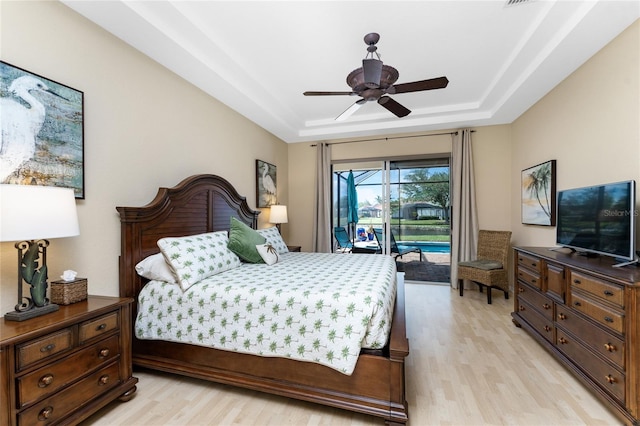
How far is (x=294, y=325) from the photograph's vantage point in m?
1.79

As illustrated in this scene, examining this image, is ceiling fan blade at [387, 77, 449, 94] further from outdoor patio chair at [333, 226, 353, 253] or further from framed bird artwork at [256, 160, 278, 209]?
outdoor patio chair at [333, 226, 353, 253]

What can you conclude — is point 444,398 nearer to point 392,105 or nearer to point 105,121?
point 392,105

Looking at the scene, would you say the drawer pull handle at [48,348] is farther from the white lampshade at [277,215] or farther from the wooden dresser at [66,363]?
the white lampshade at [277,215]

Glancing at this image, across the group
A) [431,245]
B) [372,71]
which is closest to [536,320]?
[431,245]

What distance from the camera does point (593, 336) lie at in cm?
190

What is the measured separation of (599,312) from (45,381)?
3.13 m

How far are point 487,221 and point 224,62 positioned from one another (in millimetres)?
4357

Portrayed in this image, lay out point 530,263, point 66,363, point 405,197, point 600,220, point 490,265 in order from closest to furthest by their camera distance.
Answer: point 66,363 → point 600,220 → point 530,263 → point 490,265 → point 405,197

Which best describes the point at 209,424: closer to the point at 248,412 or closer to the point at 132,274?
the point at 248,412

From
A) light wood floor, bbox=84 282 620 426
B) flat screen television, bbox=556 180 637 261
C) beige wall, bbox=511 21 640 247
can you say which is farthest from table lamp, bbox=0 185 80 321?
beige wall, bbox=511 21 640 247

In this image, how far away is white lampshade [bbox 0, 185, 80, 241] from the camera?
1.31m

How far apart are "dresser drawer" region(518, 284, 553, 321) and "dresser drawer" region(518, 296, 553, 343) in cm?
4

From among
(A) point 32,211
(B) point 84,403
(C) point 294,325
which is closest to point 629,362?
(C) point 294,325

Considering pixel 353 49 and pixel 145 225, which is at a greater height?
pixel 353 49
